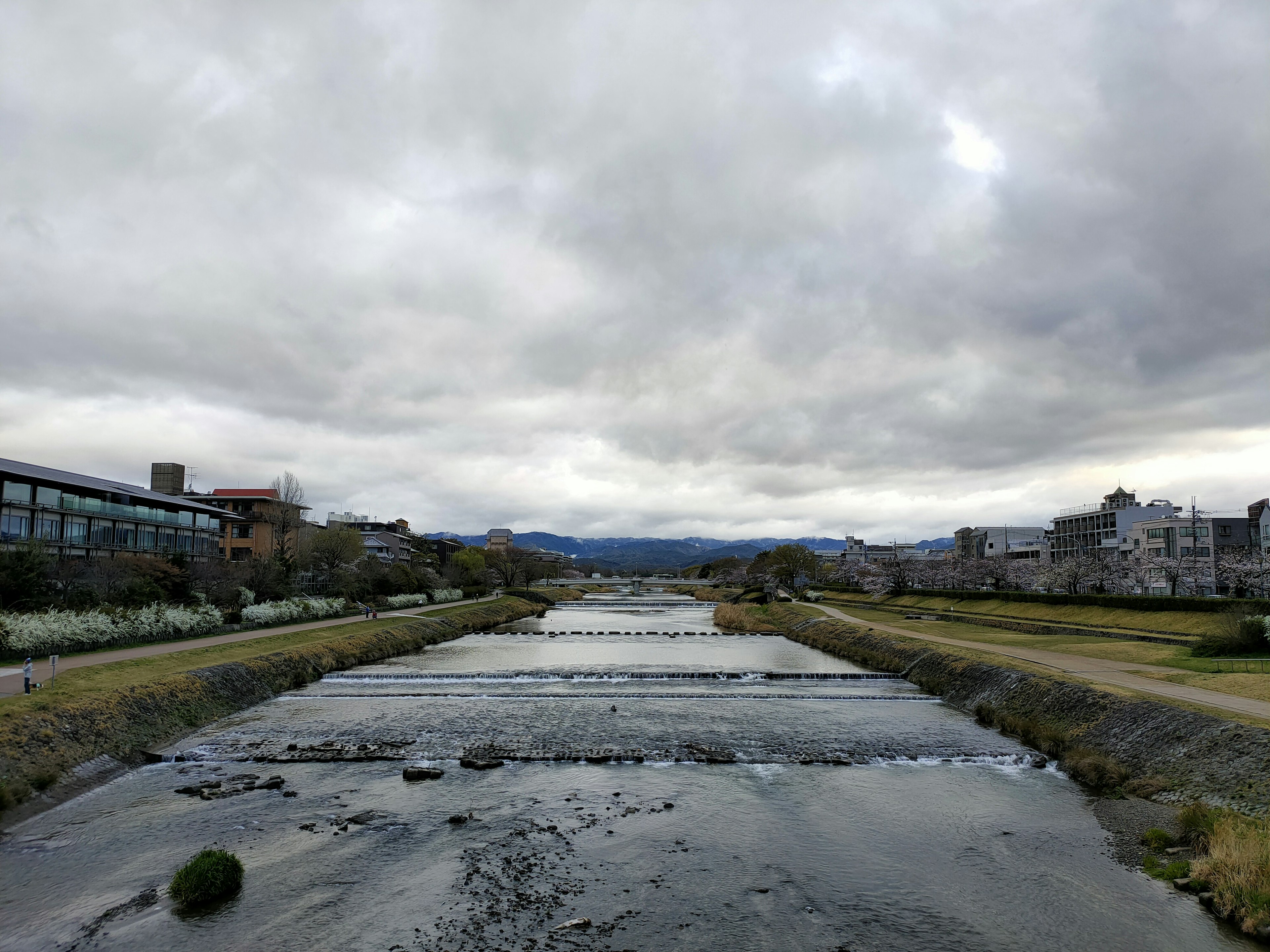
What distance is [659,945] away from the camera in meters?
12.6

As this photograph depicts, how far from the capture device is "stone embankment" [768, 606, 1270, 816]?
1797cm

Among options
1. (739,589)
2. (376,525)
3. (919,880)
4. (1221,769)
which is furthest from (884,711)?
(376,525)

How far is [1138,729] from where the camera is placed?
22.6 meters

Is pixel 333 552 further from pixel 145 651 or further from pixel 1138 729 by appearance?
pixel 1138 729

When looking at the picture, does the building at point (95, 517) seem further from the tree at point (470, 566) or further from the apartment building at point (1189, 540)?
the apartment building at point (1189, 540)

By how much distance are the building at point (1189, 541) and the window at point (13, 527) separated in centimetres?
11270

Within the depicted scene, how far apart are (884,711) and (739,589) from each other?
123 meters

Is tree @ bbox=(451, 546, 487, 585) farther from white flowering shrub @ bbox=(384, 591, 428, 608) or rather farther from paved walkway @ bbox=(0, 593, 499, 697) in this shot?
paved walkway @ bbox=(0, 593, 499, 697)

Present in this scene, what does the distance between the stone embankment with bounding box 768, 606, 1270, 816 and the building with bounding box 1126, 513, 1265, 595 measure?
60.2m

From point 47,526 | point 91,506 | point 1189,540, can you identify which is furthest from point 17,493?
point 1189,540

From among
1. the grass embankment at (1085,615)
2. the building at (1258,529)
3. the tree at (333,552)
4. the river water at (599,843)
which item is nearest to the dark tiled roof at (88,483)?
the tree at (333,552)

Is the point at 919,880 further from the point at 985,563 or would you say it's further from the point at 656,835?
the point at 985,563

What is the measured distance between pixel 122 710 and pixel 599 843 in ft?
62.8

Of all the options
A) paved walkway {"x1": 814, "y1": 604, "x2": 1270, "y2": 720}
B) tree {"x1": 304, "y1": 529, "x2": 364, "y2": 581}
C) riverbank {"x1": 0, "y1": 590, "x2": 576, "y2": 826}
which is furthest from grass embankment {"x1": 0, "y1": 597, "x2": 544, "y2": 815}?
paved walkway {"x1": 814, "y1": 604, "x2": 1270, "y2": 720}
